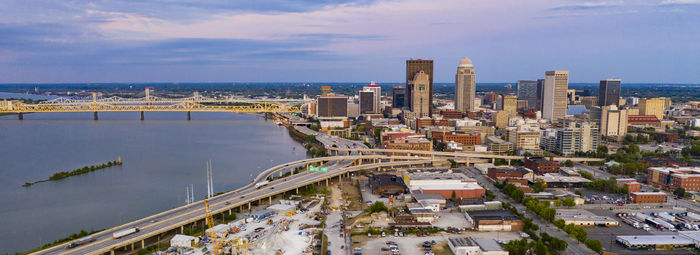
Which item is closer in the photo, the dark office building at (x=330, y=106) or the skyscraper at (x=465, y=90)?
the dark office building at (x=330, y=106)

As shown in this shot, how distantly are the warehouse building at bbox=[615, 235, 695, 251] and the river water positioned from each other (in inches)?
386

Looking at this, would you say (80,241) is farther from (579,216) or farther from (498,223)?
(579,216)

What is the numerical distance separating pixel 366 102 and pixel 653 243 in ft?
101

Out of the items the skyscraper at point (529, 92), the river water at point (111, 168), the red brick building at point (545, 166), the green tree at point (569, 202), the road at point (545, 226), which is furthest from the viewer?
the skyscraper at point (529, 92)

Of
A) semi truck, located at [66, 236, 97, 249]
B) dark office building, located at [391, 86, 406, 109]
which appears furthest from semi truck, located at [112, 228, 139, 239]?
dark office building, located at [391, 86, 406, 109]

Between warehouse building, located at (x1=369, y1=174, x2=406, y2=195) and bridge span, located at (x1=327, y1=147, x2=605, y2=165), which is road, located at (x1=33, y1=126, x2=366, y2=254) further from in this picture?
bridge span, located at (x1=327, y1=147, x2=605, y2=165)

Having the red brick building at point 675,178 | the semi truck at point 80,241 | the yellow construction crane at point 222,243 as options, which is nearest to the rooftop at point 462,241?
the yellow construction crane at point 222,243

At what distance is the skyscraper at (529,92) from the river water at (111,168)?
2556 centimetres

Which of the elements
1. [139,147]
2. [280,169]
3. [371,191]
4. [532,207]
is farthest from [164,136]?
[532,207]

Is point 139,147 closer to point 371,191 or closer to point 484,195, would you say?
point 371,191

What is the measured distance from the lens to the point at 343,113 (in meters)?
34.8

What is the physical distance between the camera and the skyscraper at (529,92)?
4335 cm

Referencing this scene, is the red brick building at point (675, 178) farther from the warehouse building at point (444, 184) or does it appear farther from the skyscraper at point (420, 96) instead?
the skyscraper at point (420, 96)

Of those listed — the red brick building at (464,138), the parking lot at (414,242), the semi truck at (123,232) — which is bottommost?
the parking lot at (414,242)
